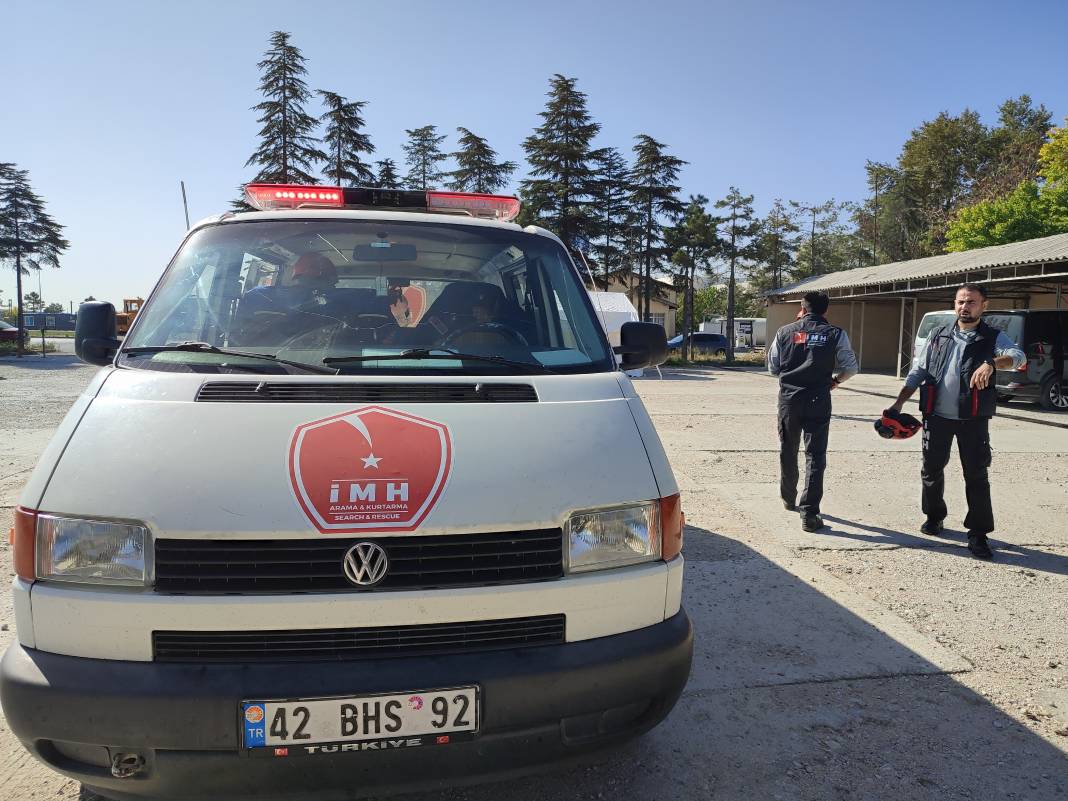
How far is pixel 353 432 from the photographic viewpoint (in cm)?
208

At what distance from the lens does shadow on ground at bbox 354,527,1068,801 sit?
2.53 m

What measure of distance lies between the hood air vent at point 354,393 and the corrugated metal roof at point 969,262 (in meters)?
18.8

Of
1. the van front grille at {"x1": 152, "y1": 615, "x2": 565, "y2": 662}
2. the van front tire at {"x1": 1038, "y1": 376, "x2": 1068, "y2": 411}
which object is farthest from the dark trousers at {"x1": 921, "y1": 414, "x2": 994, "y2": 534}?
the van front tire at {"x1": 1038, "y1": 376, "x2": 1068, "y2": 411}

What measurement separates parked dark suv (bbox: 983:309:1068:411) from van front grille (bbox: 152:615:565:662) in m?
14.8

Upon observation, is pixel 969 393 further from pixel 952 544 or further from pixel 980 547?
pixel 952 544

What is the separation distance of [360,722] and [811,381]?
478cm

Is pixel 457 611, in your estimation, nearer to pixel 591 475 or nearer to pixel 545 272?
pixel 591 475

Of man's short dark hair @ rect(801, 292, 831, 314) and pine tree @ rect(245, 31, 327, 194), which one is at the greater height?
pine tree @ rect(245, 31, 327, 194)

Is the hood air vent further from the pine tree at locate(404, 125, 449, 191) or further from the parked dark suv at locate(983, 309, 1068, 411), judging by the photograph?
the pine tree at locate(404, 125, 449, 191)

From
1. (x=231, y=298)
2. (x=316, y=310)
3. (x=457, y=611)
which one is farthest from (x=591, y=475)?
(x=231, y=298)

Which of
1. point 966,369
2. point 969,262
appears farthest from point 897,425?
point 969,262

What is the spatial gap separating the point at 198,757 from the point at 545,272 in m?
2.29

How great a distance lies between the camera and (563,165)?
3822 centimetres

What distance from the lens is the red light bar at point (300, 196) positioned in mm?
3518
